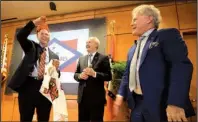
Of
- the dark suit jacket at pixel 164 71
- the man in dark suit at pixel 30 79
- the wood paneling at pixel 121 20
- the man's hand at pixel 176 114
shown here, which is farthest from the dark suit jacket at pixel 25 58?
the wood paneling at pixel 121 20

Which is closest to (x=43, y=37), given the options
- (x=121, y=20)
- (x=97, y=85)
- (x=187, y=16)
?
(x=97, y=85)

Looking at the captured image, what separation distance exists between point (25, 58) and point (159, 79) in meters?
1.29

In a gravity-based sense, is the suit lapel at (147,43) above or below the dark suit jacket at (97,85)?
above

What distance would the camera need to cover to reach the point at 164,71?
1.22m

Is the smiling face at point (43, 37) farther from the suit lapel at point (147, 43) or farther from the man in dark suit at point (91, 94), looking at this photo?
the suit lapel at point (147, 43)

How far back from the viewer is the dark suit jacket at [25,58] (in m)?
1.85

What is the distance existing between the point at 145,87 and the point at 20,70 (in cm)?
119

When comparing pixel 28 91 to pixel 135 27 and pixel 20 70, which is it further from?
pixel 135 27

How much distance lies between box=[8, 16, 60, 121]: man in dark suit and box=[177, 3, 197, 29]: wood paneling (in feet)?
7.90

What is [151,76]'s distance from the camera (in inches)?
48.4

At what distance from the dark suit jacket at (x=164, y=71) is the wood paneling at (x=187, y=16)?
2404 mm

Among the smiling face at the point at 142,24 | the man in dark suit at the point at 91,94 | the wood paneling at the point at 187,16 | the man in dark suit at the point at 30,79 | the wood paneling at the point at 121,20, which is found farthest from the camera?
the wood paneling at the point at 121,20

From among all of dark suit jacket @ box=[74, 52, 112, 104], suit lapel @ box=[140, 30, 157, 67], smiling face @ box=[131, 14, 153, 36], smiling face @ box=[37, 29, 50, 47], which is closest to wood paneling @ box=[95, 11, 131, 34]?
dark suit jacket @ box=[74, 52, 112, 104]

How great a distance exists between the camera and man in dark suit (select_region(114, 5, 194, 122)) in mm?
1069
